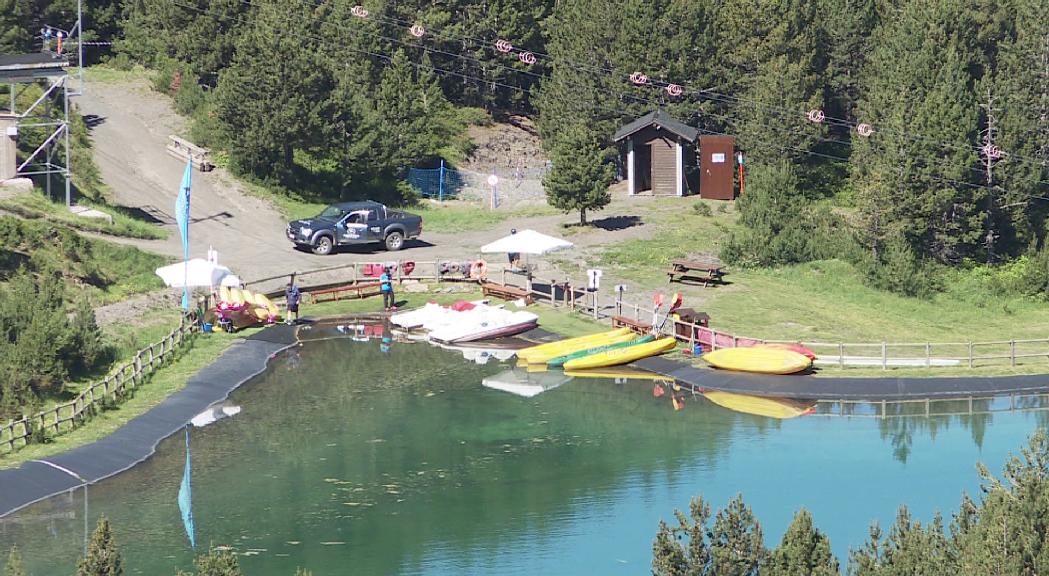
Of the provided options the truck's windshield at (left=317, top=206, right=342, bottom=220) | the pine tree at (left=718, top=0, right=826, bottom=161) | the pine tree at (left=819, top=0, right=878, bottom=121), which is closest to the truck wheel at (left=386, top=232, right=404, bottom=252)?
the truck's windshield at (left=317, top=206, right=342, bottom=220)

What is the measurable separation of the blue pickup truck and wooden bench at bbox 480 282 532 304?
279 inches

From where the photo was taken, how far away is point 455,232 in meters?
60.4

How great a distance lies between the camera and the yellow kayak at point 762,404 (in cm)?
3828

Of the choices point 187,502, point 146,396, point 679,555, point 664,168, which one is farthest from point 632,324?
point 664,168

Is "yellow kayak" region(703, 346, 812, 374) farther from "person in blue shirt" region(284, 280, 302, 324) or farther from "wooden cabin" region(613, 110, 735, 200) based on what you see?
"wooden cabin" region(613, 110, 735, 200)

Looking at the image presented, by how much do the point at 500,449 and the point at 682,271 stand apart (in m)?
17.9

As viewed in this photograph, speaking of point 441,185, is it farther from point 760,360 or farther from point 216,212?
point 760,360

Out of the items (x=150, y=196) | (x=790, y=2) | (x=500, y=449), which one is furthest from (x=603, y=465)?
(x=790, y=2)

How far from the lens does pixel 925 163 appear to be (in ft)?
189

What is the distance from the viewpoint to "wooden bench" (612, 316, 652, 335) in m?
44.1

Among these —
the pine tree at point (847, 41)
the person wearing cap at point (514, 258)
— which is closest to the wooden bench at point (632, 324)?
the person wearing cap at point (514, 258)

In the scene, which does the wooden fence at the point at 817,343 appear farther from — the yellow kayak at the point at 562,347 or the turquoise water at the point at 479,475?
the turquoise water at the point at 479,475

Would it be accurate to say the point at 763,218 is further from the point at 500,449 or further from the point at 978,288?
the point at 500,449

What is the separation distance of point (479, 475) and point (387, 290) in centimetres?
1640
